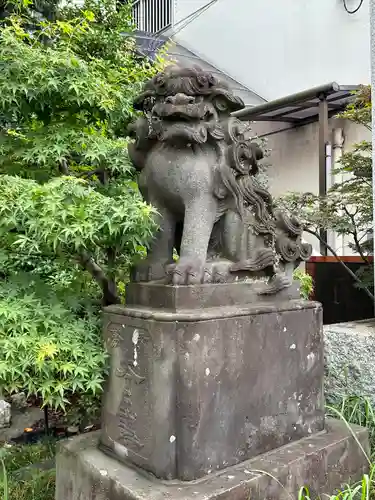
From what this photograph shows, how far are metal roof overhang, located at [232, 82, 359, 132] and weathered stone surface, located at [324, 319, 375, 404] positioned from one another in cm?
427

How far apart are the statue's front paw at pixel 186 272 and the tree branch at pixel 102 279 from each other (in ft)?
2.74

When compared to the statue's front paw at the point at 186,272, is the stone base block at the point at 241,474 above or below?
below

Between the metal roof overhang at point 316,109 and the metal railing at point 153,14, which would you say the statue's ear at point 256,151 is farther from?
the metal railing at point 153,14

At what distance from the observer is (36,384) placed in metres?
2.28

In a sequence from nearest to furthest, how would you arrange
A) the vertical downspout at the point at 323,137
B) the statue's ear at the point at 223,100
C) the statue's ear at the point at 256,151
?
the statue's ear at the point at 223,100, the statue's ear at the point at 256,151, the vertical downspout at the point at 323,137

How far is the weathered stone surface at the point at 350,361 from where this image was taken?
12.4 ft

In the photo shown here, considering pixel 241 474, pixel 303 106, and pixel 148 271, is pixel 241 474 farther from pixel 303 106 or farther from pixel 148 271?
pixel 303 106

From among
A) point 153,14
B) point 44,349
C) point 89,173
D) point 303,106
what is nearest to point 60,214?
point 44,349

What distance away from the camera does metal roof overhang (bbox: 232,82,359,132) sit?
7.63 metres

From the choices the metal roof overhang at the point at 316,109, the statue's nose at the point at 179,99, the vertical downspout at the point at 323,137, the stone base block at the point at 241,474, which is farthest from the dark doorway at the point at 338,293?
the statue's nose at the point at 179,99

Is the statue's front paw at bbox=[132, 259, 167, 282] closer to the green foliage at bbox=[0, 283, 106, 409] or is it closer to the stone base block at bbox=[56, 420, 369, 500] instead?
the green foliage at bbox=[0, 283, 106, 409]

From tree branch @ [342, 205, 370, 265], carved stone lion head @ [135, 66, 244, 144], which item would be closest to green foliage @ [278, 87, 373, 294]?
tree branch @ [342, 205, 370, 265]

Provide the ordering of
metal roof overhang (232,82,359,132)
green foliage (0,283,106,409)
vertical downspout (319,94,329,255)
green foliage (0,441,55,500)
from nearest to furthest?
green foliage (0,283,106,409) → green foliage (0,441,55,500) → metal roof overhang (232,82,359,132) → vertical downspout (319,94,329,255)

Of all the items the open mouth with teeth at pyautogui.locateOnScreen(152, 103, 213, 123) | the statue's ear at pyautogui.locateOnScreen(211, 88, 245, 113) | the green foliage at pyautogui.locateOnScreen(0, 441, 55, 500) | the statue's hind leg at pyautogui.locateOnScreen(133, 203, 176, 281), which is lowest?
the green foliage at pyautogui.locateOnScreen(0, 441, 55, 500)
